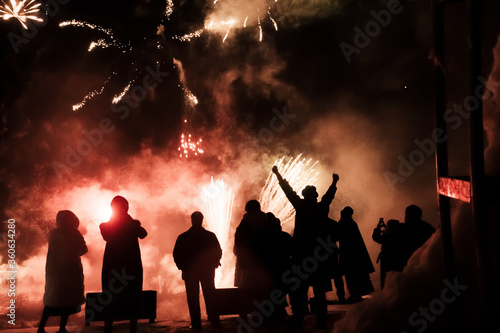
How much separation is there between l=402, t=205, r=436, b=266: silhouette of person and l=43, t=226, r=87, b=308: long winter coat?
4.29 m

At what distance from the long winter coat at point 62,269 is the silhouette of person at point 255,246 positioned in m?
2.11

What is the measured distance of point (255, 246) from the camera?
7.29m

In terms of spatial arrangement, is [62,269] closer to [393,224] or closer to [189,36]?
[393,224]

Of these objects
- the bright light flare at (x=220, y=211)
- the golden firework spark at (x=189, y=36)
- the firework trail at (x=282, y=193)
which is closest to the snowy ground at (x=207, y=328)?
the firework trail at (x=282, y=193)

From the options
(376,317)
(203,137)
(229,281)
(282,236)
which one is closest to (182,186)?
(203,137)

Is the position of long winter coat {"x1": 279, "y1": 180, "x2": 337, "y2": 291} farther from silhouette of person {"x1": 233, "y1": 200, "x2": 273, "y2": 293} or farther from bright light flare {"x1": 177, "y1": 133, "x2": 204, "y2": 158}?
bright light flare {"x1": 177, "y1": 133, "x2": 204, "y2": 158}

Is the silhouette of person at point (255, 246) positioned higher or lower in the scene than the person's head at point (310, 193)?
lower

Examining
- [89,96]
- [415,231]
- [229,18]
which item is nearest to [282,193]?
[229,18]

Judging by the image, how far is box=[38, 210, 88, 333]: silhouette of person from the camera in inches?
279

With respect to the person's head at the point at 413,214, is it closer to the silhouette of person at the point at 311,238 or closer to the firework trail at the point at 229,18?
the silhouette of person at the point at 311,238

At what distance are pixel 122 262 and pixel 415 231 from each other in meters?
3.78

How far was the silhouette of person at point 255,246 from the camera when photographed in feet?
23.8

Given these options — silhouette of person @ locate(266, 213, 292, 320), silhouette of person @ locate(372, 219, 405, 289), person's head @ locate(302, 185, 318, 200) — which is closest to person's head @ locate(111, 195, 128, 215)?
silhouette of person @ locate(266, 213, 292, 320)

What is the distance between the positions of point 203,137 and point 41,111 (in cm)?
693
